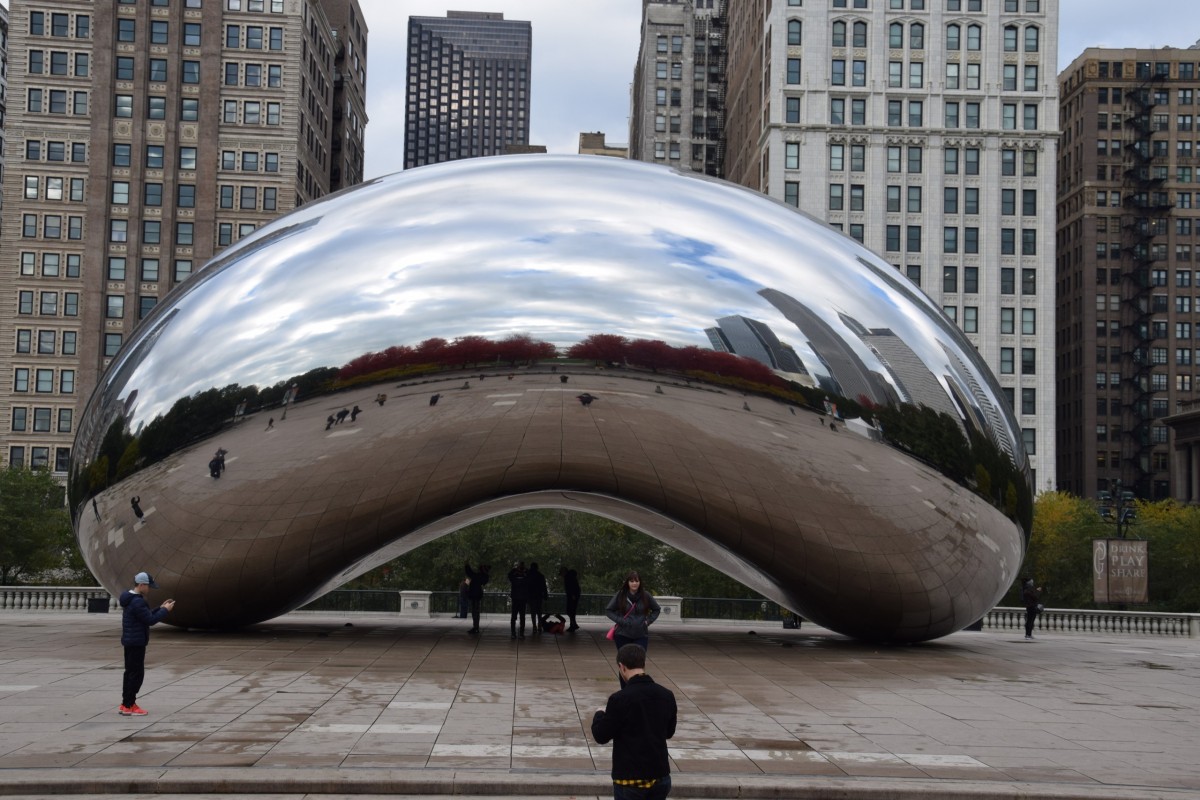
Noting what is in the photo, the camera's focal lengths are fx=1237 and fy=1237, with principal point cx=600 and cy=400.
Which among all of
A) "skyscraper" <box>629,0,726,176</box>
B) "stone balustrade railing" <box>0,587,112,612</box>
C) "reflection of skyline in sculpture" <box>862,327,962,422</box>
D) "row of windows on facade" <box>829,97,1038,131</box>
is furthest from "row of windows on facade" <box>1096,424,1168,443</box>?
"reflection of skyline in sculpture" <box>862,327,962,422</box>

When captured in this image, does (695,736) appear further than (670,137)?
No

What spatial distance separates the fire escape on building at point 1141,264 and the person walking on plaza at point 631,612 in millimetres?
103141

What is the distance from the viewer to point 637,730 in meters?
5.73

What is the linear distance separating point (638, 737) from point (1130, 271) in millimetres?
113682

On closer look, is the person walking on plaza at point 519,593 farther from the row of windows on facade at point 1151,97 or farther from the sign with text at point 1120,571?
the row of windows on facade at point 1151,97

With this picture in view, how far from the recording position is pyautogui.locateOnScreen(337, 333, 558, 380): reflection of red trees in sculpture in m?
13.1

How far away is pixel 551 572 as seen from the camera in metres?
47.7

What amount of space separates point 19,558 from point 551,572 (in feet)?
78.1

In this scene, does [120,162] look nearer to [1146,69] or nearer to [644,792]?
[644,792]

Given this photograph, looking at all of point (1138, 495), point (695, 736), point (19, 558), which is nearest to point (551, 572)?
point (19, 558)

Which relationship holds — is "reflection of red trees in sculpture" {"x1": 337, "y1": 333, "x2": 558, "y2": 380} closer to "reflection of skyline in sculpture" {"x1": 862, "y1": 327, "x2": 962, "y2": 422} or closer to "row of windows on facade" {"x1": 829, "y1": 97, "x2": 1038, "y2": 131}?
"reflection of skyline in sculpture" {"x1": 862, "y1": 327, "x2": 962, "y2": 422}

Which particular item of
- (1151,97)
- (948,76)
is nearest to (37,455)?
(948,76)

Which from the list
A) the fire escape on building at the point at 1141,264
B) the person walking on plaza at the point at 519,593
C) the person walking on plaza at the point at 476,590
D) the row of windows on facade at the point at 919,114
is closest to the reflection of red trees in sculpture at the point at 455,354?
the person walking on plaza at the point at 519,593

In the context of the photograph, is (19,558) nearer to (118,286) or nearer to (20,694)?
(118,286)
